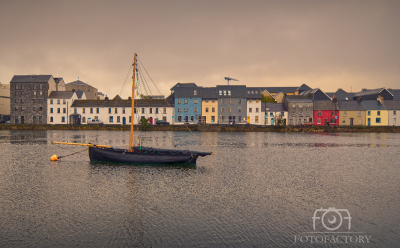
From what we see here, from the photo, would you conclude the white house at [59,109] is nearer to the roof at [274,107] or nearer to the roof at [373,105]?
the roof at [274,107]

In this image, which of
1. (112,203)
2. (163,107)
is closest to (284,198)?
(112,203)

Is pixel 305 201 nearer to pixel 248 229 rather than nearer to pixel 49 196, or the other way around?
pixel 248 229

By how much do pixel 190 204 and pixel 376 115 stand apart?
107878 millimetres

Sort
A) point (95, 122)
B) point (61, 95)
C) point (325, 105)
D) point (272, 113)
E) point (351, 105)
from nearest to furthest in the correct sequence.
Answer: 1. point (95, 122)
2. point (325, 105)
3. point (272, 113)
4. point (61, 95)
5. point (351, 105)

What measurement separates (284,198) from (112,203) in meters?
10.4

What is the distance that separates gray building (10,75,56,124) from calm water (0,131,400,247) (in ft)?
273

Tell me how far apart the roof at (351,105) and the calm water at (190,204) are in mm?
82166

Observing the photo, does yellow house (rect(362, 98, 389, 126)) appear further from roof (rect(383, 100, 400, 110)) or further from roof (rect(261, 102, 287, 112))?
roof (rect(261, 102, 287, 112))

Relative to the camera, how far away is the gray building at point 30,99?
340 ft

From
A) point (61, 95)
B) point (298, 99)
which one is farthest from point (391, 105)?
point (61, 95)

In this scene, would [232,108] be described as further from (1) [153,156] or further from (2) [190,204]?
(2) [190,204]

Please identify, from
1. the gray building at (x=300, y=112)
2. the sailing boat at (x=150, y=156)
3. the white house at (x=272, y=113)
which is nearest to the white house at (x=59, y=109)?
the white house at (x=272, y=113)

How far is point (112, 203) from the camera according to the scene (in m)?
16.7

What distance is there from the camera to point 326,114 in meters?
103
